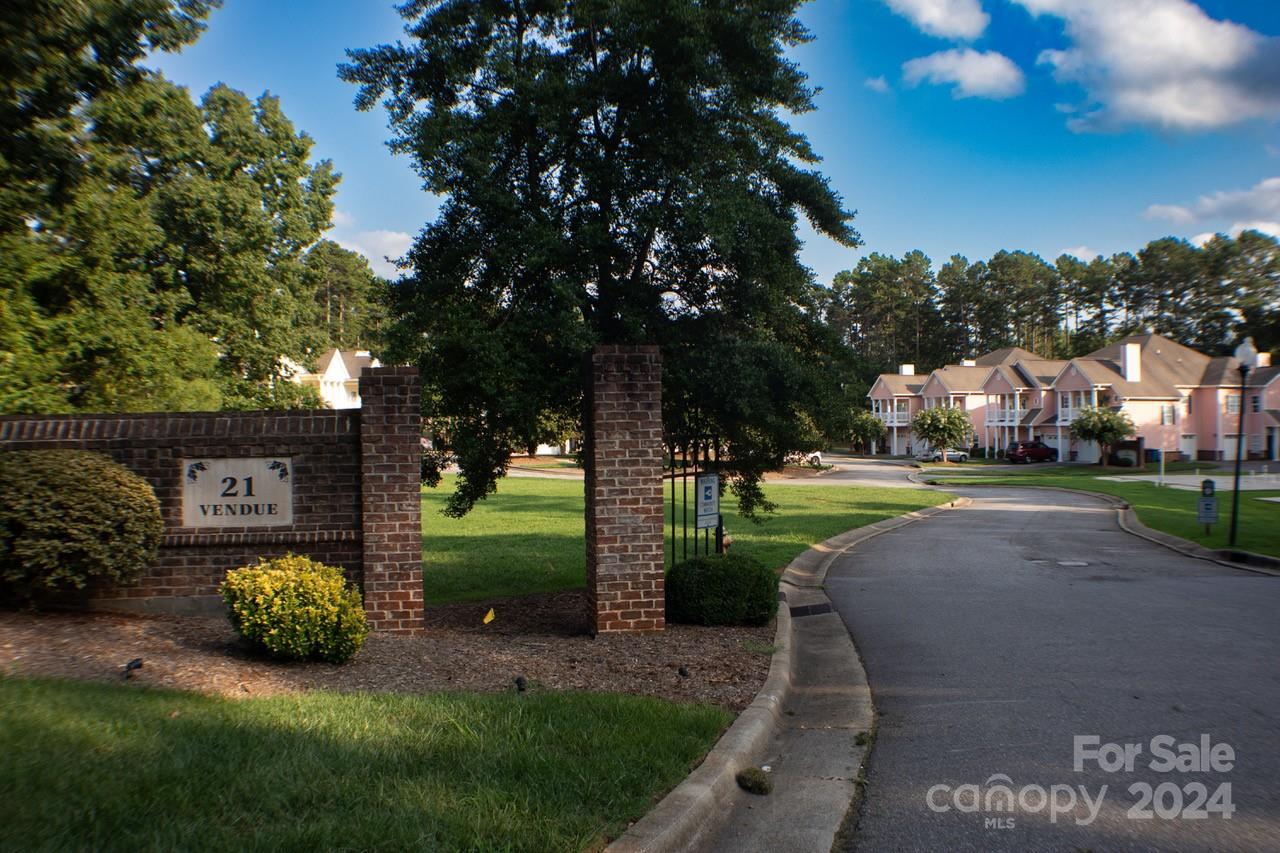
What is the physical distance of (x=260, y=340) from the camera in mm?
28344

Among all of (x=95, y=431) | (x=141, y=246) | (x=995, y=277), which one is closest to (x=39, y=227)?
(x=141, y=246)

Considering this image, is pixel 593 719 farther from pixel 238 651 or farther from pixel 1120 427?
pixel 1120 427

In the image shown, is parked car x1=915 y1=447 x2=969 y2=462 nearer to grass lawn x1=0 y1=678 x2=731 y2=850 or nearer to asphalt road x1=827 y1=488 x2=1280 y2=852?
asphalt road x1=827 y1=488 x2=1280 y2=852

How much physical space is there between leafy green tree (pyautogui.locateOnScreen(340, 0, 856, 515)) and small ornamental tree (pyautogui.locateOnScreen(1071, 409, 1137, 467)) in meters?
46.0

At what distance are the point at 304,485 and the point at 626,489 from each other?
9.74 feet

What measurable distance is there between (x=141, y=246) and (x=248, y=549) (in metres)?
11.0

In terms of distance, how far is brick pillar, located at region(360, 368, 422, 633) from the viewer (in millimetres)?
8234

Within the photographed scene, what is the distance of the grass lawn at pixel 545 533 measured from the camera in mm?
12978

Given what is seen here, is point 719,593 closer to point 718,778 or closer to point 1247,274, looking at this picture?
point 718,778

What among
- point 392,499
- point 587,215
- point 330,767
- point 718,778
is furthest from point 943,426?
point 330,767

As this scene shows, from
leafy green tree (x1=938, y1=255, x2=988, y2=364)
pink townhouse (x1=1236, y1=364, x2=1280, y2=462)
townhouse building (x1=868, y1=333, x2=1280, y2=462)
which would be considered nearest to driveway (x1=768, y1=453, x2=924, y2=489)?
townhouse building (x1=868, y1=333, x2=1280, y2=462)

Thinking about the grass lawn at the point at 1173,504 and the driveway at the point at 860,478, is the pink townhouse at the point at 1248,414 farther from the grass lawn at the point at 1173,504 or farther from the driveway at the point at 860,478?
the driveway at the point at 860,478

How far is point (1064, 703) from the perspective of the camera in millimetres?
6508

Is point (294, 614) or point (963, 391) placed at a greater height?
point (963, 391)
